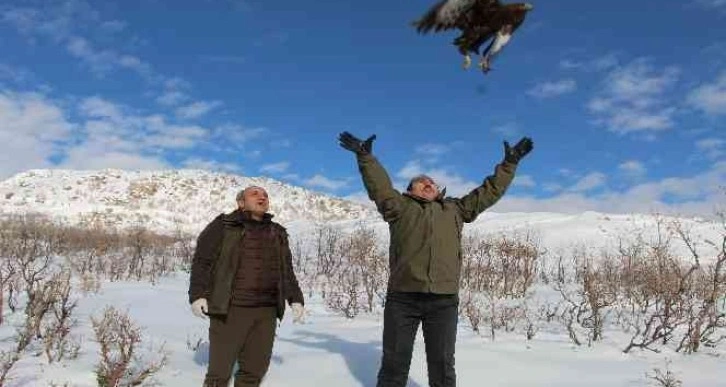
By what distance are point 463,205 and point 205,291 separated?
1.91m

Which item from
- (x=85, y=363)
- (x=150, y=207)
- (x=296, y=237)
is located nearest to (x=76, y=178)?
(x=150, y=207)

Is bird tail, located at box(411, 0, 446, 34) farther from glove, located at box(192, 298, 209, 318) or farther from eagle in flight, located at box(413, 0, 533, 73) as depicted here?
glove, located at box(192, 298, 209, 318)

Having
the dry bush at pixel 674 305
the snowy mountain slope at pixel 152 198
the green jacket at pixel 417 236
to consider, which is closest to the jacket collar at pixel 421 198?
the green jacket at pixel 417 236

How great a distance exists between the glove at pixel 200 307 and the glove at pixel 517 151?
2384 mm

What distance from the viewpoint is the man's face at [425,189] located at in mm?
4691

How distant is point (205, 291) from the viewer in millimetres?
4516

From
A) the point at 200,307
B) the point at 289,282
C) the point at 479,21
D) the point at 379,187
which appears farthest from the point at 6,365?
the point at 479,21

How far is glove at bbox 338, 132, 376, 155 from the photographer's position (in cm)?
453

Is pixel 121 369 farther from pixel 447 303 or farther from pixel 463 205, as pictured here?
pixel 463 205

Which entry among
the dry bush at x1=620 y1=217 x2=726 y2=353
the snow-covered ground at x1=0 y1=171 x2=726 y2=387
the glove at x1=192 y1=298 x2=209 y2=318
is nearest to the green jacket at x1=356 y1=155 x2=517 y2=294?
the glove at x1=192 y1=298 x2=209 y2=318

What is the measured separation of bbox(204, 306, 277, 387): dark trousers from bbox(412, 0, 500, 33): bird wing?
2.33 m

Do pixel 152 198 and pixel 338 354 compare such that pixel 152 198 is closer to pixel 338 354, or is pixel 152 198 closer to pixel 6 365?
pixel 338 354

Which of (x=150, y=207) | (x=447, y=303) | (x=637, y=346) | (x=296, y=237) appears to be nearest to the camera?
(x=447, y=303)

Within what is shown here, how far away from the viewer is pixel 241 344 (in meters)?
4.58
